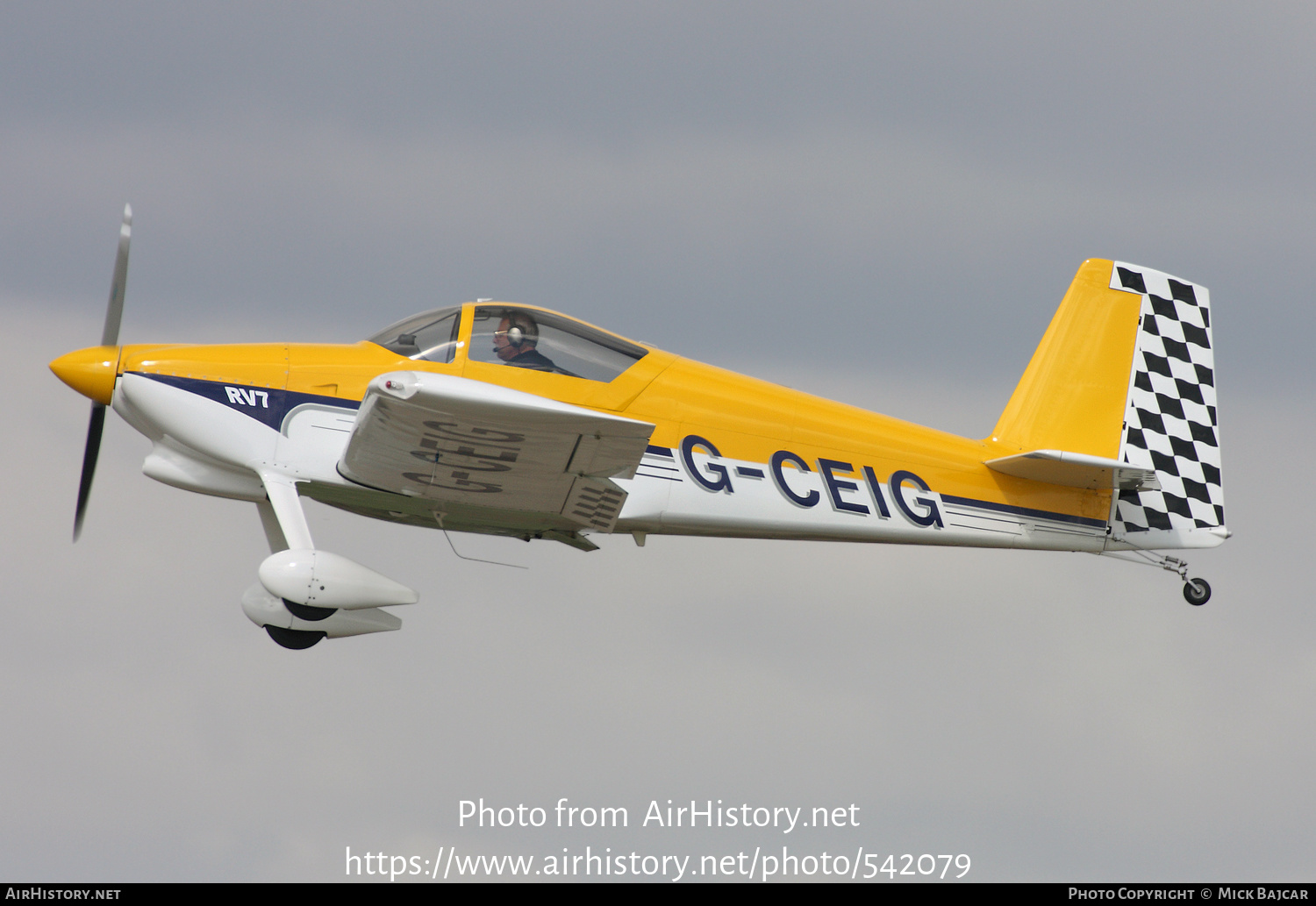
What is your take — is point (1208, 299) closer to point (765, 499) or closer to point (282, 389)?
point (765, 499)

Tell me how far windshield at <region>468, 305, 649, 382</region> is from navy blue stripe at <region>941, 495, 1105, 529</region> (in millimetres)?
3165

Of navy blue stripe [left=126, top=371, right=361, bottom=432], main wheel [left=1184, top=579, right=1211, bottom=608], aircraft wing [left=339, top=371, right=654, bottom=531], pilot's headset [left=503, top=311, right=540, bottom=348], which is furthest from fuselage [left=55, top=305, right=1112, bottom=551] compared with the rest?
main wheel [left=1184, top=579, right=1211, bottom=608]

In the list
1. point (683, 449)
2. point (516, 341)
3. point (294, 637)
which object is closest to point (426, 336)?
point (516, 341)

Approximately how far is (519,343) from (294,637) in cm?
291

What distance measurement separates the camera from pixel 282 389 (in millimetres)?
Result: 11445

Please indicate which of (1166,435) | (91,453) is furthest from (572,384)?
(1166,435)

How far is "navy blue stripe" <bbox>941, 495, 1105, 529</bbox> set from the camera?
12.7m

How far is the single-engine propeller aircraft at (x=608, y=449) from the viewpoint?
1089cm

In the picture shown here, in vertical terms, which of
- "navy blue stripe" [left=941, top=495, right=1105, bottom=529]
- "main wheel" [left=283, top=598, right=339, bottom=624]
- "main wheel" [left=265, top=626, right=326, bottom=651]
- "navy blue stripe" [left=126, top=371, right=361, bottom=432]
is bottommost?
"main wheel" [left=265, top=626, right=326, bottom=651]

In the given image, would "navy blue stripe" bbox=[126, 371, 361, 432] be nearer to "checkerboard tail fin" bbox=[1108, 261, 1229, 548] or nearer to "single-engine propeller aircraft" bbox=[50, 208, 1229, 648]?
"single-engine propeller aircraft" bbox=[50, 208, 1229, 648]

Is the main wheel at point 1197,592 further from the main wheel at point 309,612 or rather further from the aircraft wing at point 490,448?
the main wheel at point 309,612

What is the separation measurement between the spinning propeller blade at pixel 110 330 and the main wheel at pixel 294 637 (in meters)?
2.29

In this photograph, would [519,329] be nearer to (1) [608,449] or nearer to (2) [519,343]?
(2) [519,343]

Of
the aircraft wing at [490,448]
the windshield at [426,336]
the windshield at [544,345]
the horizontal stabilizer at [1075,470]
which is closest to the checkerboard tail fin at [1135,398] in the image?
the horizontal stabilizer at [1075,470]
